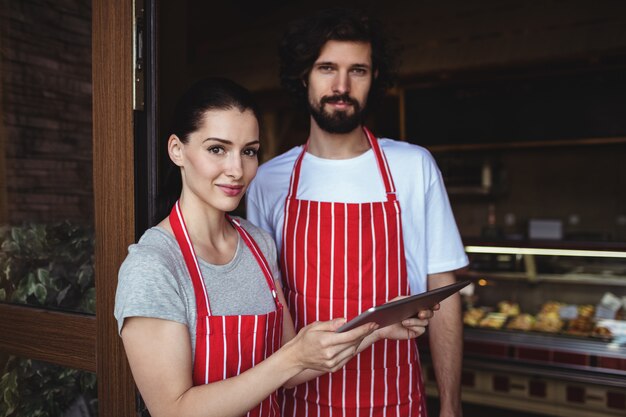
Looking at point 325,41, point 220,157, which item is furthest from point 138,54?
point 325,41

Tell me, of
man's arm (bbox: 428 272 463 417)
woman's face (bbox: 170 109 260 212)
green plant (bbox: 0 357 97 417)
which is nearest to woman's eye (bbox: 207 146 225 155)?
woman's face (bbox: 170 109 260 212)

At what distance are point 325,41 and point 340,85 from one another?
0.66 feet

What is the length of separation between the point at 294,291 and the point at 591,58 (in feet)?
11.6

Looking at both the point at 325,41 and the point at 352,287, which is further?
the point at 325,41

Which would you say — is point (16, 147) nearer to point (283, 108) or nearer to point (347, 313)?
point (347, 313)

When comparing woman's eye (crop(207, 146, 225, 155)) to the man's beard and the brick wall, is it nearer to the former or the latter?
the brick wall

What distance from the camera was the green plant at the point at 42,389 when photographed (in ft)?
5.40

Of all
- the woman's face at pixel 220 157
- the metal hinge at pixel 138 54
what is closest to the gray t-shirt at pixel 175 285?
the woman's face at pixel 220 157

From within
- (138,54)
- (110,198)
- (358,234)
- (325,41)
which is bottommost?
(358,234)

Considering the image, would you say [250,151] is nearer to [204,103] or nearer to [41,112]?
[204,103]

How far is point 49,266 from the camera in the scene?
1757mm

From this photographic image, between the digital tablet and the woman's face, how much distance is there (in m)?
0.44

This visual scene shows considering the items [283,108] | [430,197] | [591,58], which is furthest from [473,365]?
[283,108]

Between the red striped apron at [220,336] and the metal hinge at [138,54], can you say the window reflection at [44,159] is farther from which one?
the red striped apron at [220,336]
